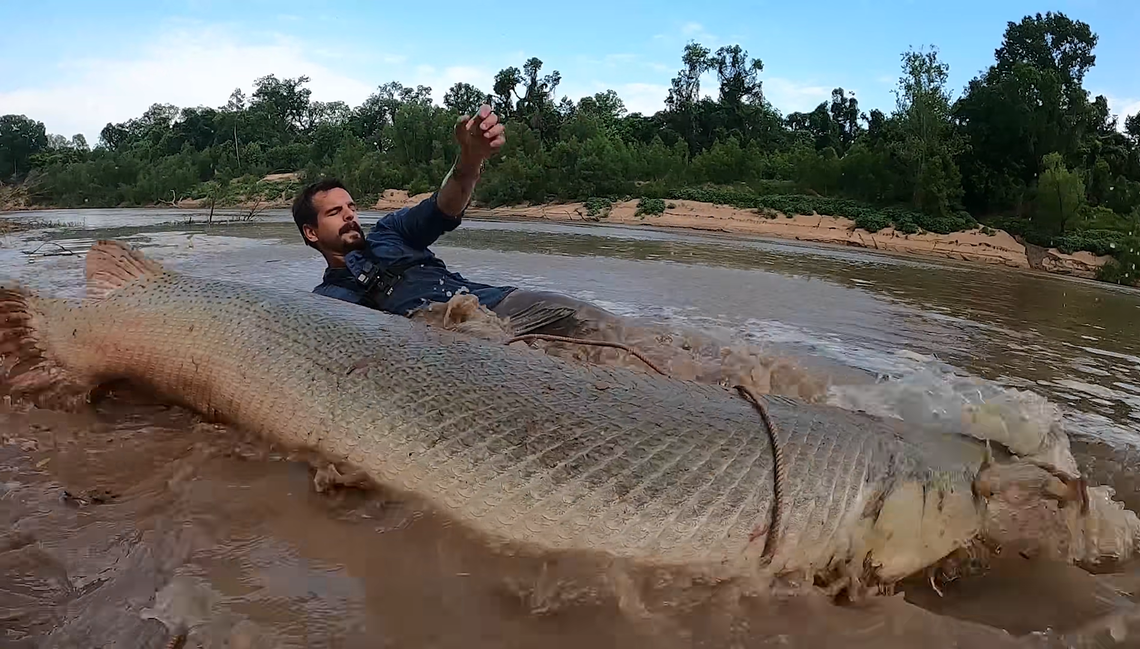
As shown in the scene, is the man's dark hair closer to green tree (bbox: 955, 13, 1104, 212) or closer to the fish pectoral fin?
the fish pectoral fin

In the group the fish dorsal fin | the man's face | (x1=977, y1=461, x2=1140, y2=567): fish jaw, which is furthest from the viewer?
the man's face

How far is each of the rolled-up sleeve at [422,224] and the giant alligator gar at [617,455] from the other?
1.51 m

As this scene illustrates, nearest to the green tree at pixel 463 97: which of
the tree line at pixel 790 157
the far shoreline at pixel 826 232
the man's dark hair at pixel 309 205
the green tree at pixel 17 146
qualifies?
the tree line at pixel 790 157

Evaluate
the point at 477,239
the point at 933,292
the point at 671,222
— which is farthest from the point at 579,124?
the point at 933,292

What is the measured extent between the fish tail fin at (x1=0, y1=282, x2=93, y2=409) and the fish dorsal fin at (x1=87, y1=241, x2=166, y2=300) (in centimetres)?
25

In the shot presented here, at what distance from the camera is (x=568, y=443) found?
1918mm

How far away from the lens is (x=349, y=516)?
2.22m

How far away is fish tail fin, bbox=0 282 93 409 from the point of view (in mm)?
3250

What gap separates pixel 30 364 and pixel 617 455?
3.02 meters

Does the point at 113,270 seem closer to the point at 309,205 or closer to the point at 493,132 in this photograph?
the point at 309,205

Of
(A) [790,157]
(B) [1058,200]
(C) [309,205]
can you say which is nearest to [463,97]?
(A) [790,157]

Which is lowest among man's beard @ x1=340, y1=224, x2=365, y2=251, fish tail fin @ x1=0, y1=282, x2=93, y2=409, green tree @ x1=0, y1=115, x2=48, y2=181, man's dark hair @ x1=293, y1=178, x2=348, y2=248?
fish tail fin @ x1=0, y1=282, x2=93, y2=409

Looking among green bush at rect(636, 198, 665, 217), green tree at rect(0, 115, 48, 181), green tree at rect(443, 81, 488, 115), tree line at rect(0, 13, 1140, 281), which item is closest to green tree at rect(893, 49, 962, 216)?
tree line at rect(0, 13, 1140, 281)

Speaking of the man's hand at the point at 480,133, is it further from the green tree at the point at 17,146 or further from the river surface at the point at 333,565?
the green tree at the point at 17,146
